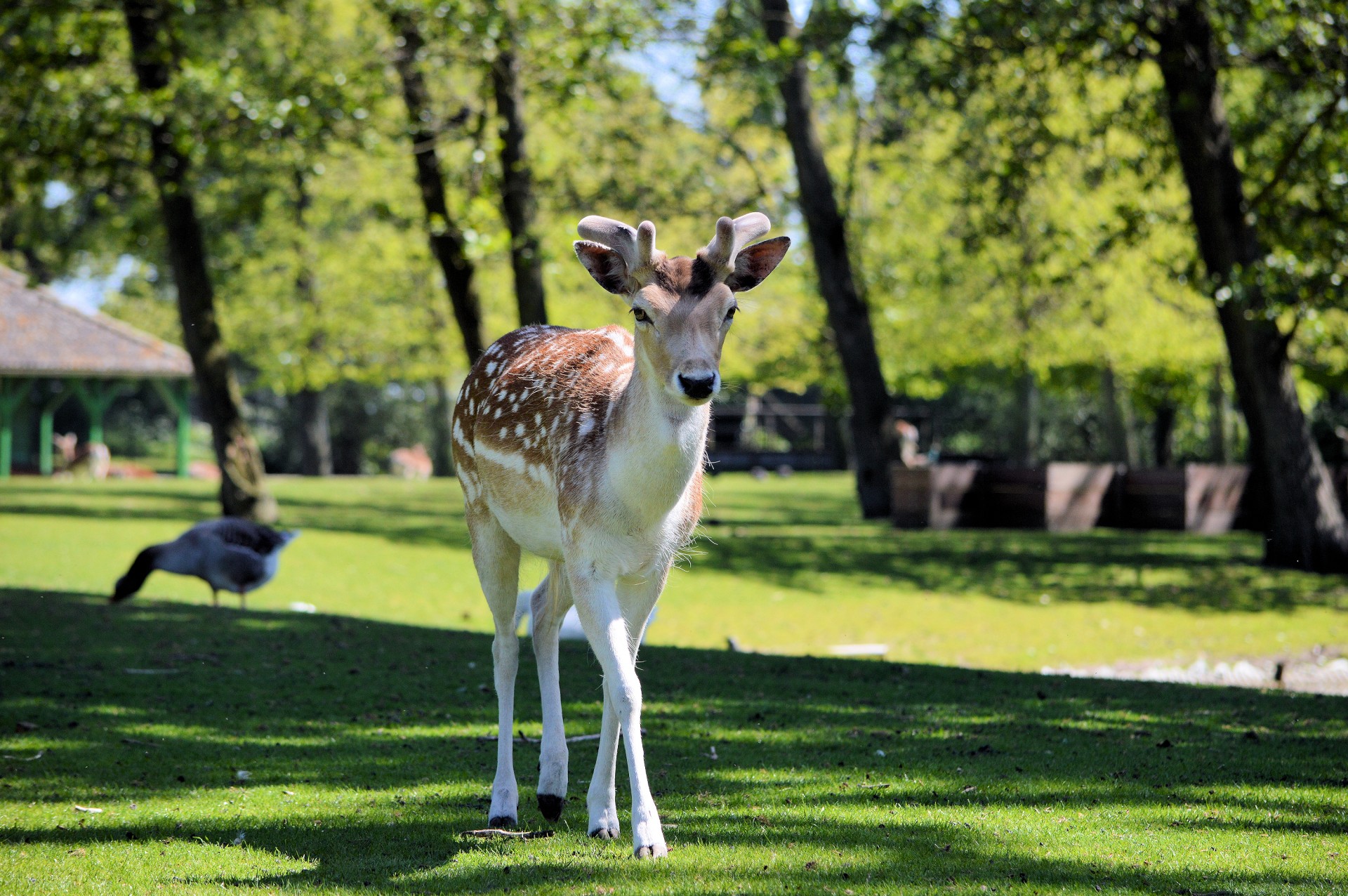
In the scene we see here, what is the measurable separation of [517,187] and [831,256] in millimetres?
5818

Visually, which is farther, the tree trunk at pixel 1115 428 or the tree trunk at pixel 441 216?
the tree trunk at pixel 1115 428

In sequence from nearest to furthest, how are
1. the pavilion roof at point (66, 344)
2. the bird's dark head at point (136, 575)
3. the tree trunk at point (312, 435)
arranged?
the bird's dark head at point (136, 575), the pavilion roof at point (66, 344), the tree trunk at point (312, 435)

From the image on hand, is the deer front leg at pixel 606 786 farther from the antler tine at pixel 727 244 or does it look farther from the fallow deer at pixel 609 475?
the antler tine at pixel 727 244

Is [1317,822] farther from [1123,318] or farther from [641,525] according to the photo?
[1123,318]

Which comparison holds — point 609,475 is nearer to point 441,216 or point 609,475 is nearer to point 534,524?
point 534,524

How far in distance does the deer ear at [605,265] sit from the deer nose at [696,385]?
2.17 feet

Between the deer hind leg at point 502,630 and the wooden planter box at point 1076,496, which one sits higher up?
the deer hind leg at point 502,630

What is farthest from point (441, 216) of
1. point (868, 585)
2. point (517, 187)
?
point (868, 585)

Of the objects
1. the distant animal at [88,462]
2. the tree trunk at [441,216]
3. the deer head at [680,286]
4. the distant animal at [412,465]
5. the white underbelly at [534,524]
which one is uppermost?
the tree trunk at [441,216]

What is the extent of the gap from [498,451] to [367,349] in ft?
108

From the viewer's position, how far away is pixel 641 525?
16.6 ft

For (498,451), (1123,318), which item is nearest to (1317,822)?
(498,451)

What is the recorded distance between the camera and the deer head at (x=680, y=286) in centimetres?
458

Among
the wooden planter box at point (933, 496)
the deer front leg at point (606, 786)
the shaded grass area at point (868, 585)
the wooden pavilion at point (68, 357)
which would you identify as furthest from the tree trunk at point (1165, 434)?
the deer front leg at point (606, 786)
